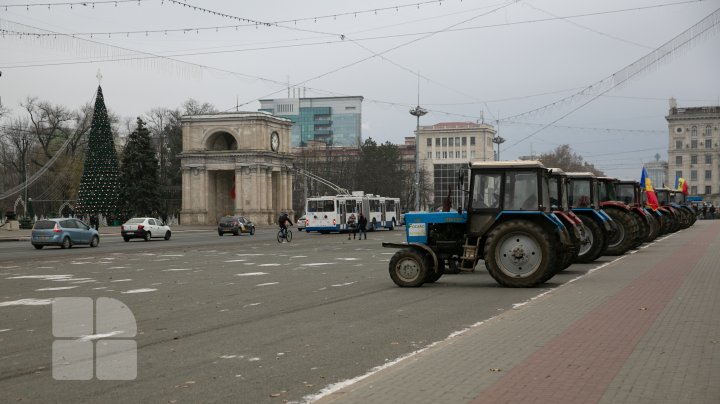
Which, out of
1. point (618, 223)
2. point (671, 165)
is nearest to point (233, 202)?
point (618, 223)

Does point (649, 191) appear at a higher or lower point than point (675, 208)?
higher

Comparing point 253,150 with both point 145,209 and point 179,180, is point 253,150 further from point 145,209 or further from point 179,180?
point 179,180

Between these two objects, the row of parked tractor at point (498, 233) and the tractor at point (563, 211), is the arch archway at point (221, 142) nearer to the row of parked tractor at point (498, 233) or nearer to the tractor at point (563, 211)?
the tractor at point (563, 211)

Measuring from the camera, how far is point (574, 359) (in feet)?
27.8

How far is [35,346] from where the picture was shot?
32.8 ft

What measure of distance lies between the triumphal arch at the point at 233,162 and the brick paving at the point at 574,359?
78511 mm

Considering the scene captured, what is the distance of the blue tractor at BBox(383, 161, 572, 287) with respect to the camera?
16.8 metres

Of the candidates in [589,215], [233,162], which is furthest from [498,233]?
[233,162]

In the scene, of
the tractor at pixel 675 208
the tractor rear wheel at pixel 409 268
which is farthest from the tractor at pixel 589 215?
the tractor at pixel 675 208

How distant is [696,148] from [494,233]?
16084cm

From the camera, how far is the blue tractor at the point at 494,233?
55.2ft

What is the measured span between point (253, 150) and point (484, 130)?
3111cm

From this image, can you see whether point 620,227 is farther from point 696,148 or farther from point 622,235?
point 696,148

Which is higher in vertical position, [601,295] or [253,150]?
[253,150]
